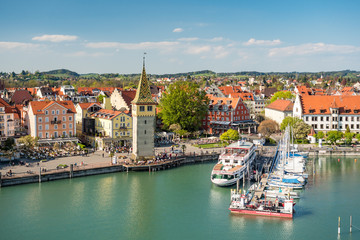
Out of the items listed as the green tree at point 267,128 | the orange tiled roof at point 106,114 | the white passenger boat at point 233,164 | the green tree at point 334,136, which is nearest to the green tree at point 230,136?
the green tree at point 267,128

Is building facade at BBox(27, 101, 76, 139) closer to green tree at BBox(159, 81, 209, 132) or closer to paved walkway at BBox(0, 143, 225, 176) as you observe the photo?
paved walkway at BBox(0, 143, 225, 176)

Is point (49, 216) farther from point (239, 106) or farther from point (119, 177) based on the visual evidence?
point (239, 106)

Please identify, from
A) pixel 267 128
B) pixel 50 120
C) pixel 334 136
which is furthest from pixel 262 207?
pixel 267 128

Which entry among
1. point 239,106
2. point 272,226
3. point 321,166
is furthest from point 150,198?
point 239,106

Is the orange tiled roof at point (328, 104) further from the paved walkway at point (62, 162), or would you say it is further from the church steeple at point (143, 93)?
the church steeple at point (143, 93)

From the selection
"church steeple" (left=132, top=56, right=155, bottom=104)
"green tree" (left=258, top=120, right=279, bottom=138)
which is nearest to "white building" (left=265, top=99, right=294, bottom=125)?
"green tree" (left=258, top=120, right=279, bottom=138)

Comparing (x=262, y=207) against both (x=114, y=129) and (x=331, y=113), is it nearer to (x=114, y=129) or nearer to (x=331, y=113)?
(x=114, y=129)

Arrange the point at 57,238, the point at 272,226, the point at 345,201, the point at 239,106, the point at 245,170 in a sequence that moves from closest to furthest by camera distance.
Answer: the point at 57,238 → the point at 272,226 → the point at 345,201 → the point at 245,170 → the point at 239,106
